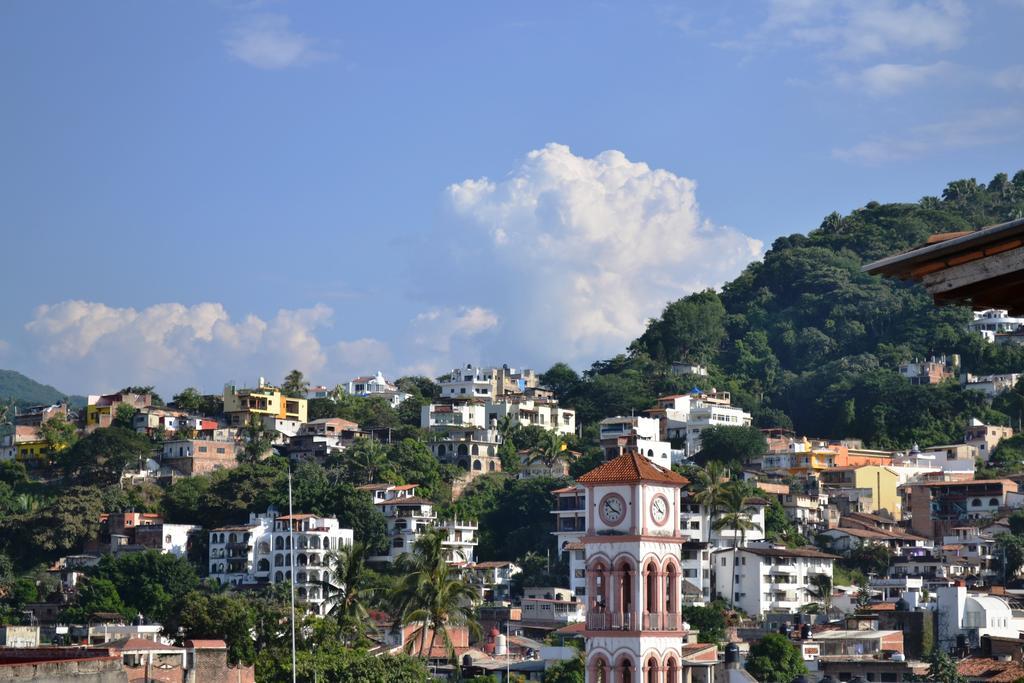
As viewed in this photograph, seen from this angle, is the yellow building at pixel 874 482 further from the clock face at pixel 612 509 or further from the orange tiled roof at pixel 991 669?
the clock face at pixel 612 509

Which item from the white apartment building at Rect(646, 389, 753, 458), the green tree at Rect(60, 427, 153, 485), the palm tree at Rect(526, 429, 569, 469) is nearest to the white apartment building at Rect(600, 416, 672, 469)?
the white apartment building at Rect(646, 389, 753, 458)

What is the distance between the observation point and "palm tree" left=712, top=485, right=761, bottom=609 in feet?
354

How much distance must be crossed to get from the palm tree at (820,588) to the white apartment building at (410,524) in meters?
21.6

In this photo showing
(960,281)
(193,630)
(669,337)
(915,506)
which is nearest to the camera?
(960,281)

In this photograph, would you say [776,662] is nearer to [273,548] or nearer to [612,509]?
[612,509]

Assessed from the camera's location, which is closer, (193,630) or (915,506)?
(193,630)

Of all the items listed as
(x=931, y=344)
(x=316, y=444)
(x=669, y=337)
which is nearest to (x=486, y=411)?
(x=316, y=444)

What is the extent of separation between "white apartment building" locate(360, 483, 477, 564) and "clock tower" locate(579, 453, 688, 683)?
55923 millimetres

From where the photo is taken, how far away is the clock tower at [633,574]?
54.1m

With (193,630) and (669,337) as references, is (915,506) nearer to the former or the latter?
(669,337)

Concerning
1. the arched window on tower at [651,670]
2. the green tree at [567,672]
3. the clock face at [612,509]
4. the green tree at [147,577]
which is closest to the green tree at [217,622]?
the green tree at [567,672]

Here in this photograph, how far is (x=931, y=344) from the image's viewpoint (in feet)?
531

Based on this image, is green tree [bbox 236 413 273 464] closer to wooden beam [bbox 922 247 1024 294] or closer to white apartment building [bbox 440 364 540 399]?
white apartment building [bbox 440 364 540 399]

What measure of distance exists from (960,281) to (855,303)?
567ft
